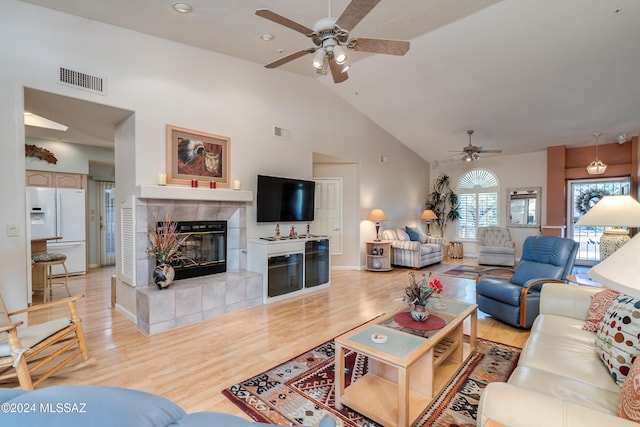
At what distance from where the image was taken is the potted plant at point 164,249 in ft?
11.2

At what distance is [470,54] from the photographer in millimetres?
4445

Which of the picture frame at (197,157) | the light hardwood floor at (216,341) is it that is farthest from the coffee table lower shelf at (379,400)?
the picture frame at (197,157)

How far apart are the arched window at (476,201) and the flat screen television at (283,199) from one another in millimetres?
6022

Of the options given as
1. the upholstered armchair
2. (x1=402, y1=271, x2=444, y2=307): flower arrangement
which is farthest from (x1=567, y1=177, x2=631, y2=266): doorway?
(x1=402, y1=271, x2=444, y2=307): flower arrangement

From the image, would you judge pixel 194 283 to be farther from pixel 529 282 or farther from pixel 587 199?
pixel 587 199

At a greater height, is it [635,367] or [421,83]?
[421,83]

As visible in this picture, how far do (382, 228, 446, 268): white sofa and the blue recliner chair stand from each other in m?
2.93

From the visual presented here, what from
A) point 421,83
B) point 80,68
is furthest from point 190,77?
point 421,83

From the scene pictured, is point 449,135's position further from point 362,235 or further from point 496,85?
point 362,235

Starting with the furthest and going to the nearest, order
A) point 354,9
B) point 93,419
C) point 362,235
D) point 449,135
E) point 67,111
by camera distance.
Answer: point 449,135 → point 362,235 → point 67,111 → point 354,9 → point 93,419

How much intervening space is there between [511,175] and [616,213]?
613cm

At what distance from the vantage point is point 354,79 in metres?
5.56

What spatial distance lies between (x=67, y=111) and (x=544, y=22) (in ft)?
19.6

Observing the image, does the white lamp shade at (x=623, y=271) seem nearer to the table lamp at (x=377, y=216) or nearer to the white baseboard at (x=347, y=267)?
the table lamp at (x=377, y=216)
